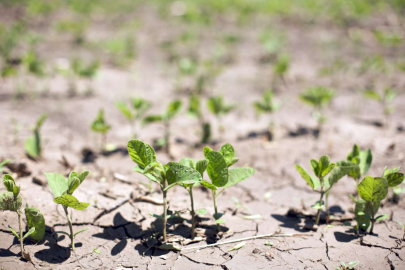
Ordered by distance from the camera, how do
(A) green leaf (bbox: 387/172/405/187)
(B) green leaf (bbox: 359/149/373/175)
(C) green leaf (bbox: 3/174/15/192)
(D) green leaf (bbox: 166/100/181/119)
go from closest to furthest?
1. (C) green leaf (bbox: 3/174/15/192)
2. (A) green leaf (bbox: 387/172/405/187)
3. (B) green leaf (bbox: 359/149/373/175)
4. (D) green leaf (bbox: 166/100/181/119)

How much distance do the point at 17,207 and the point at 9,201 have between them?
0.05m

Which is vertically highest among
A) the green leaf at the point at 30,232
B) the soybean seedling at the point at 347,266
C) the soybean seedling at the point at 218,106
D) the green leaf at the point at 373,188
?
the soybean seedling at the point at 218,106

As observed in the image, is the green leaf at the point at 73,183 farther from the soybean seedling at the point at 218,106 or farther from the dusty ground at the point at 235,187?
the soybean seedling at the point at 218,106

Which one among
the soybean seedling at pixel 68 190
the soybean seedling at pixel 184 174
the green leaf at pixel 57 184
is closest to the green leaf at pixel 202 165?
the soybean seedling at pixel 184 174

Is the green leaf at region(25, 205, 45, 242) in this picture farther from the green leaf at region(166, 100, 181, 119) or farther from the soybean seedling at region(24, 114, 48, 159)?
the green leaf at region(166, 100, 181, 119)

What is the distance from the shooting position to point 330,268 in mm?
1774

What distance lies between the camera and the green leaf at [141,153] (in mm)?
1810

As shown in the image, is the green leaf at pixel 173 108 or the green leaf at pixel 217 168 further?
the green leaf at pixel 173 108

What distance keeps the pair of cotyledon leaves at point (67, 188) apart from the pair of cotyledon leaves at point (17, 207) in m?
0.16

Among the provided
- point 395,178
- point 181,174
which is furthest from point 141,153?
point 395,178

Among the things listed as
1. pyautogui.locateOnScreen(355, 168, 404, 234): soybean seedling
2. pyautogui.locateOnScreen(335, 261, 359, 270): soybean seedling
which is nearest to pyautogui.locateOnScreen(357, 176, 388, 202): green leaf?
pyautogui.locateOnScreen(355, 168, 404, 234): soybean seedling

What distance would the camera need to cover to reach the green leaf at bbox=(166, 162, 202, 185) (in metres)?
1.74

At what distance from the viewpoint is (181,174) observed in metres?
1.77

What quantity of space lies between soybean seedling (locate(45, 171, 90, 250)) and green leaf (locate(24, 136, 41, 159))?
1.02 metres
